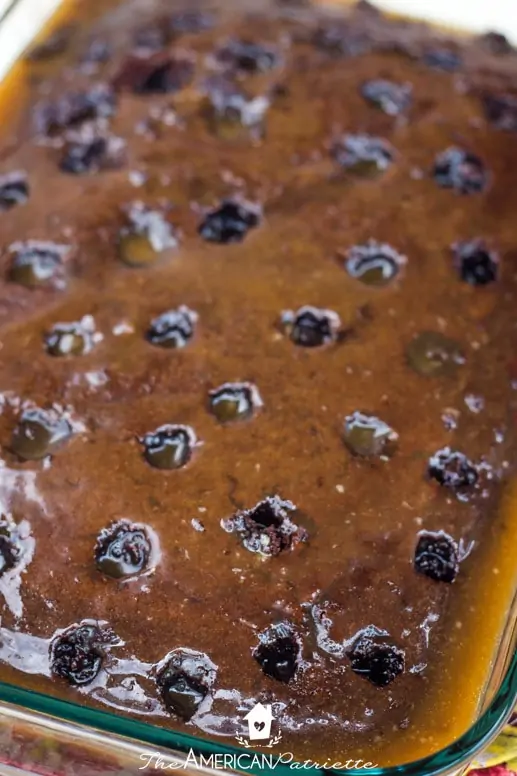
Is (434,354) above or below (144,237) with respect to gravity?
below

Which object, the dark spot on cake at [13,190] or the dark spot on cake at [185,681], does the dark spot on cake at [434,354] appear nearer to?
the dark spot on cake at [185,681]

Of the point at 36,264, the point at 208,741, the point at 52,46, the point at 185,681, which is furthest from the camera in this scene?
the point at 52,46

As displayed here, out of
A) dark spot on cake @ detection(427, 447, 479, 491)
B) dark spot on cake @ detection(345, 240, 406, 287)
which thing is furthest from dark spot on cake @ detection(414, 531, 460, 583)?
dark spot on cake @ detection(345, 240, 406, 287)

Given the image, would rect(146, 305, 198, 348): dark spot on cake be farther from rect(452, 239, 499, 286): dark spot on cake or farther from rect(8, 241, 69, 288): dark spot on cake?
rect(452, 239, 499, 286): dark spot on cake

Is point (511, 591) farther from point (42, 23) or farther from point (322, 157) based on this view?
point (42, 23)

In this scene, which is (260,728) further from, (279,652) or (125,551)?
(125,551)

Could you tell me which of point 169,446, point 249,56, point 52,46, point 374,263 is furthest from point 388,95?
point 169,446

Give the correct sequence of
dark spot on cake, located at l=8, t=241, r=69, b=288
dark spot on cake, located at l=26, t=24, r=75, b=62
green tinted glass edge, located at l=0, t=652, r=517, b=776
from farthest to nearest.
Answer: dark spot on cake, located at l=26, t=24, r=75, b=62
dark spot on cake, located at l=8, t=241, r=69, b=288
green tinted glass edge, located at l=0, t=652, r=517, b=776
